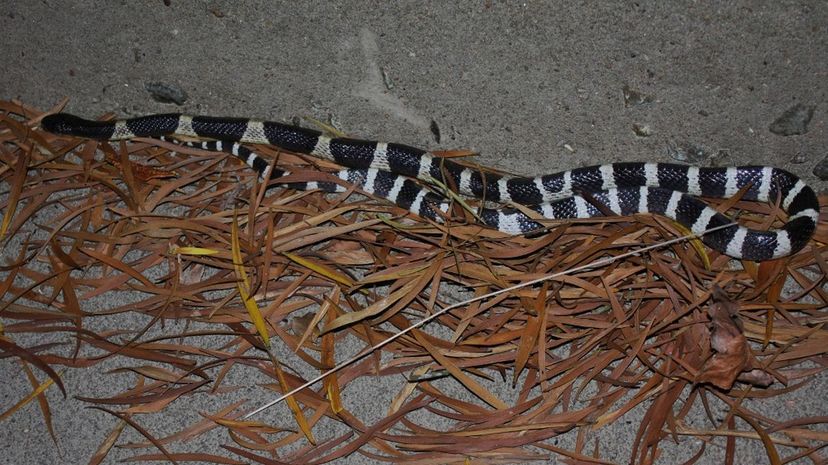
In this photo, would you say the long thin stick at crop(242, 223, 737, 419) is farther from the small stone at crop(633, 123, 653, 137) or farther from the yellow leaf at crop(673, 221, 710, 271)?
the small stone at crop(633, 123, 653, 137)

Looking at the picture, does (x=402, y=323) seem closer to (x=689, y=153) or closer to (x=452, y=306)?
(x=452, y=306)

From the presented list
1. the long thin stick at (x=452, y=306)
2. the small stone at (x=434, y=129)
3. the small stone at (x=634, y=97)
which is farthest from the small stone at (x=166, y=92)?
the small stone at (x=634, y=97)

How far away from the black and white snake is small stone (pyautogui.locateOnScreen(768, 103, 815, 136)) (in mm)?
152

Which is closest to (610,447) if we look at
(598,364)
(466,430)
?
(598,364)

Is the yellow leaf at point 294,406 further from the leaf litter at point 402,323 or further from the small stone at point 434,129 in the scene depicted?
the small stone at point 434,129

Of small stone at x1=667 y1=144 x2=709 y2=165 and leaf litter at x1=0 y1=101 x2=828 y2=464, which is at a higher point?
small stone at x1=667 y1=144 x2=709 y2=165

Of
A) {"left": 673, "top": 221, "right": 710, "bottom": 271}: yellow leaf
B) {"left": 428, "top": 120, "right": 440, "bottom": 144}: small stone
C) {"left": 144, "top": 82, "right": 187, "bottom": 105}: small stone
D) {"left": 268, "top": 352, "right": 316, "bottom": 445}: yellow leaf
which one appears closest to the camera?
{"left": 268, "top": 352, "right": 316, "bottom": 445}: yellow leaf

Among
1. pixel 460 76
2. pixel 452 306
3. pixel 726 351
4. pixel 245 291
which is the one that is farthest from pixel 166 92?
pixel 726 351

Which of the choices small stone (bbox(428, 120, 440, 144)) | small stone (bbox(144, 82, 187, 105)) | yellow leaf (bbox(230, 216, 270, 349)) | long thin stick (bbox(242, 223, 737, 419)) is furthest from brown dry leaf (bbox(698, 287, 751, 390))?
small stone (bbox(144, 82, 187, 105))

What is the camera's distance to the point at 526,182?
8.55ft

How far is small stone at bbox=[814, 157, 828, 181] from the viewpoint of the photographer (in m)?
2.44

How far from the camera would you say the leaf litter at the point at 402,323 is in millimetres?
2035

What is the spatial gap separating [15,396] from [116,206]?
31.1 inches

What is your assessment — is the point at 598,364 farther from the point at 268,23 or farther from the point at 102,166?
the point at 102,166
